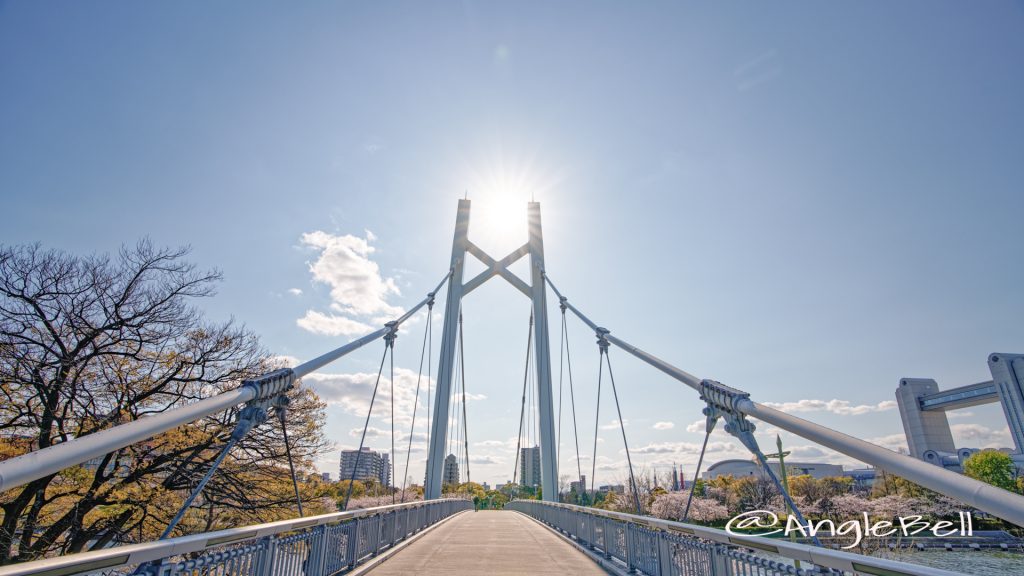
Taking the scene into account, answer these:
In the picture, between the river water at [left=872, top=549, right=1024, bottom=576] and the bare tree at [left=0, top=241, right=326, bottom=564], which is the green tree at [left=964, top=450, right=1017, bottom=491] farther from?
the bare tree at [left=0, top=241, right=326, bottom=564]

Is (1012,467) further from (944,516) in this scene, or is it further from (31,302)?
(31,302)

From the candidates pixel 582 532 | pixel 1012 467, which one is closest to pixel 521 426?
pixel 582 532

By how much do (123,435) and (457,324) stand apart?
2013 centimetres

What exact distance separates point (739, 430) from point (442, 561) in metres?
4.96

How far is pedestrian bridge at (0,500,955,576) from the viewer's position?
2969mm

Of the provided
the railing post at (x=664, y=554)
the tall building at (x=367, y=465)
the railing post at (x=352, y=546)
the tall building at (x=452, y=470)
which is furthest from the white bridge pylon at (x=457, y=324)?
the tall building at (x=367, y=465)

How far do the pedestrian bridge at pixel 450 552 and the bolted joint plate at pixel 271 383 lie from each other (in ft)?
5.62

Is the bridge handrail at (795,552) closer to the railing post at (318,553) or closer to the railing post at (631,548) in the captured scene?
the railing post at (631,548)

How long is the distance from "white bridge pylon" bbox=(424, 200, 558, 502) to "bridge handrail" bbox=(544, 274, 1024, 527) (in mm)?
16445

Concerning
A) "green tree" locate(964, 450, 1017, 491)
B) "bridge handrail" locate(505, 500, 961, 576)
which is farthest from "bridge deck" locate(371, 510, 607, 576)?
"green tree" locate(964, 450, 1017, 491)

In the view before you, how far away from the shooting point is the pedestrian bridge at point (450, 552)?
297cm

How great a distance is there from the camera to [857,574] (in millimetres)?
2951

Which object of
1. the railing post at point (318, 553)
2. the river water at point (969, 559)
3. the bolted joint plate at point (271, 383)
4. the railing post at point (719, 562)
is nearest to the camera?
the railing post at point (719, 562)

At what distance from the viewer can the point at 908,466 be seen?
11.9 ft
